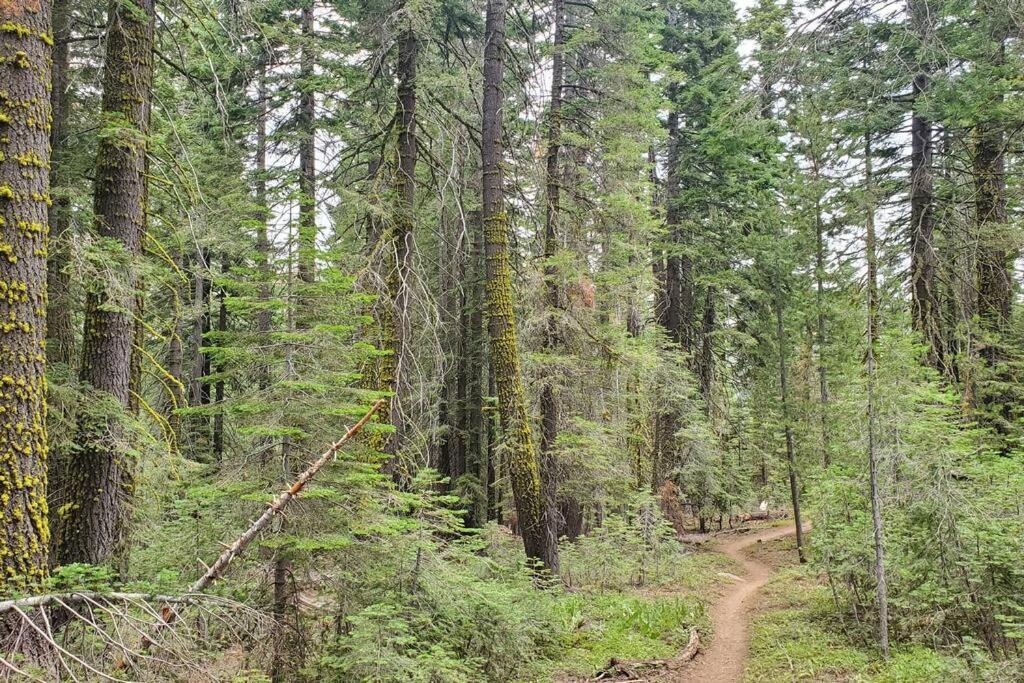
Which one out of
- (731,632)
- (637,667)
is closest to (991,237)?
(731,632)

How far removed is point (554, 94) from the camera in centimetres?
1182

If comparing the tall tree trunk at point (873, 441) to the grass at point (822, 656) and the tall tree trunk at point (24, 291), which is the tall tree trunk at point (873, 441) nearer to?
the grass at point (822, 656)

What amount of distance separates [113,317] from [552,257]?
6.85 m

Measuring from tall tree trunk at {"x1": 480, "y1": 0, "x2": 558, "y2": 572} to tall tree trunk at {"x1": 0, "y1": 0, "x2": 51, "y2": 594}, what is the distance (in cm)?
587

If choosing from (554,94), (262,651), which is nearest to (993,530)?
(262,651)

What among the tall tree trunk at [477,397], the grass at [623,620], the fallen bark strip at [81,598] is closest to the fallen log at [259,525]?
the fallen bark strip at [81,598]

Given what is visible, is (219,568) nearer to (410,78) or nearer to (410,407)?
(410,407)

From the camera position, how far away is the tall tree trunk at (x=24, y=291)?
407 centimetres

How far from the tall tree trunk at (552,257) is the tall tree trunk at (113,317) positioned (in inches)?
251

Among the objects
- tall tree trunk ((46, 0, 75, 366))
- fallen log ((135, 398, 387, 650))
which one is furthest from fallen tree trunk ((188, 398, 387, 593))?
tall tree trunk ((46, 0, 75, 366))

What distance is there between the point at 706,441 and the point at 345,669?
1465 cm

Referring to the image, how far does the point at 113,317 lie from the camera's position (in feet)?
19.5

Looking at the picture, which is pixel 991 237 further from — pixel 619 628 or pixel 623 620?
pixel 619 628

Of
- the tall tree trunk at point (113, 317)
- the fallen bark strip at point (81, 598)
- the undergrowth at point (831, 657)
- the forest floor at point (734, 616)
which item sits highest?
the tall tree trunk at point (113, 317)
